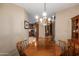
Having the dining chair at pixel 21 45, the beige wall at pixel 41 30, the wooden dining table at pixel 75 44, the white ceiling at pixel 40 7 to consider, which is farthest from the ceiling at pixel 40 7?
the wooden dining table at pixel 75 44

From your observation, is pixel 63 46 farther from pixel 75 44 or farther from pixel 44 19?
pixel 44 19

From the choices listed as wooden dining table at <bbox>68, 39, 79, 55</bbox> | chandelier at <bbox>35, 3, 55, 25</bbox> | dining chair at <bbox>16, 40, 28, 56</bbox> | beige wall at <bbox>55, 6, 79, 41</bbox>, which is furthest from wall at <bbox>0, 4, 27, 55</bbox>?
wooden dining table at <bbox>68, 39, 79, 55</bbox>

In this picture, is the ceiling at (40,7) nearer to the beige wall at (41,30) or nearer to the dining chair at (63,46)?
the beige wall at (41,30)

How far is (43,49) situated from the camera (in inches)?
83.0

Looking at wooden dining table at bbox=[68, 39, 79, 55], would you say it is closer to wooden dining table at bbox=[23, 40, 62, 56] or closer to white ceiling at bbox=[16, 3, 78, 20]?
wooden dining table at bbox=[23, 40, 62, 56]

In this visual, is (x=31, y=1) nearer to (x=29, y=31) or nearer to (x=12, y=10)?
(x=12, y=10)

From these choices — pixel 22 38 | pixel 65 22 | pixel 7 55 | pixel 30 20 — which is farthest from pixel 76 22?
pixel 7 55

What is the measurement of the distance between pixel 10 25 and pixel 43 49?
2.08 feet

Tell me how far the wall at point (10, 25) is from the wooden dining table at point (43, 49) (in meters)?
0.21

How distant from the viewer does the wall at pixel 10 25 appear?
6.59ft

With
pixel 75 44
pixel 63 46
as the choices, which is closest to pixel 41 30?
pixel 63 46

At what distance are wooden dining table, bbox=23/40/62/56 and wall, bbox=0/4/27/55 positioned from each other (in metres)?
0.21

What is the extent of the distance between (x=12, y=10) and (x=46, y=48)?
795mm

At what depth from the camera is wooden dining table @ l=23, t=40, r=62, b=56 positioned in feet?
6.62
